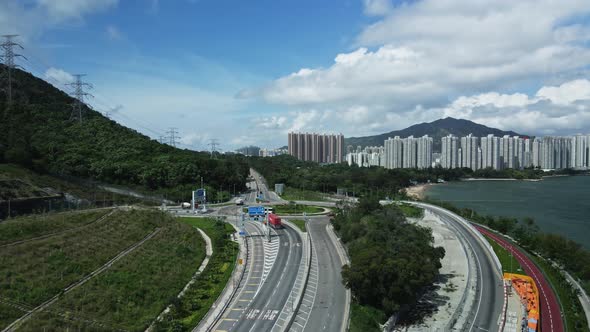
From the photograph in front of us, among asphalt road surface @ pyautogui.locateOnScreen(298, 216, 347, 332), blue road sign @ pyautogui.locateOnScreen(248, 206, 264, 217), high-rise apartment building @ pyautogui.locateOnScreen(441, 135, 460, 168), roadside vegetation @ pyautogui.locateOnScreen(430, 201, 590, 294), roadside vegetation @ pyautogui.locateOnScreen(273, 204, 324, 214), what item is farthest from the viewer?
high-rise apartment building @ pyautogui.locateOnScreen(441, 135, 460, 168)

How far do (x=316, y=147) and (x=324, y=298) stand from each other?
139m

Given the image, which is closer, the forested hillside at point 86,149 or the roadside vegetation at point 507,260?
the roadside vegetation at point 507,260

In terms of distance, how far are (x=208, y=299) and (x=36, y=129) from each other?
38.8 metres

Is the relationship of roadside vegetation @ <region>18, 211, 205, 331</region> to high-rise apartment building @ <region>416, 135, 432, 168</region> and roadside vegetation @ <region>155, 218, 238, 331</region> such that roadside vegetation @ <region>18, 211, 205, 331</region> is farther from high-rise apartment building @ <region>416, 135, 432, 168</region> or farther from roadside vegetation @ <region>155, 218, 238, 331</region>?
high-rise apartment building @ <region>416, 135, 432, 168</region>

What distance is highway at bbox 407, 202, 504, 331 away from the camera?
20.2 m

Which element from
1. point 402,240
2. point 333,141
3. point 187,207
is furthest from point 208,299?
point 333,141

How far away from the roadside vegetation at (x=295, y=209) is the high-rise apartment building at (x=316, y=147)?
10875cm

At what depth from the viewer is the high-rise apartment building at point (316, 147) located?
157250mm

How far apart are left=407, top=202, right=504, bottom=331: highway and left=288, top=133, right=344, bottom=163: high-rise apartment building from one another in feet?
399

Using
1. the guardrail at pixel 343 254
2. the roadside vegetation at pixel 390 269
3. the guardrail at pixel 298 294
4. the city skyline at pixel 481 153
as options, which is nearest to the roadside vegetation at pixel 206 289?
the guardrail at pixel 298 294

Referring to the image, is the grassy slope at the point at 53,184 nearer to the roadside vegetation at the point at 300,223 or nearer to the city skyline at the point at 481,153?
the roadside vegetation at the point at 300,223

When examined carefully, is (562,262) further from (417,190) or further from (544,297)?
(417,190)

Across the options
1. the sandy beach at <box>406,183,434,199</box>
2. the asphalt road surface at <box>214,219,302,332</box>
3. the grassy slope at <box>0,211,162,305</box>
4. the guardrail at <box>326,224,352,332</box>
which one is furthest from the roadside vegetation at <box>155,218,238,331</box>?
the sandy beach at <box>406,183,434,199</box>

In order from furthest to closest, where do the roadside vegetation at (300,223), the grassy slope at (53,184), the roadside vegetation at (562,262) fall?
the roadside vegetation at (300,223) → the grassy slope at (53,184) → the roadside vegetation at (562,262)
